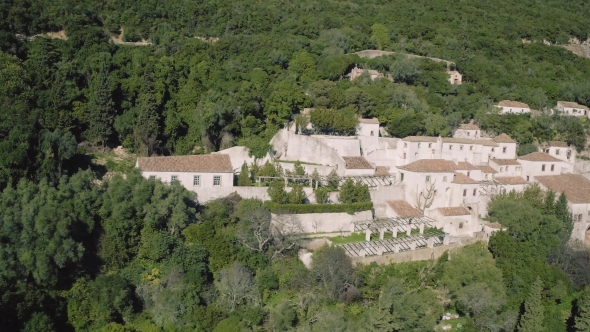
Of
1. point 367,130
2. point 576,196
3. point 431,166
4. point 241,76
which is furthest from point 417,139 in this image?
point 241,76

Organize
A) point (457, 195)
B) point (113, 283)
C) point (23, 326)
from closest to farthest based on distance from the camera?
point (23, 326), point (113, 283), point (457, 195)

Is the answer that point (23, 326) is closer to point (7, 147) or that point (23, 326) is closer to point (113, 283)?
point (113, 283)

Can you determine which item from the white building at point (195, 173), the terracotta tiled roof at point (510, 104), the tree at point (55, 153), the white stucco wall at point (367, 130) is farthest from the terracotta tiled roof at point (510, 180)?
the tree at point (55, 153)

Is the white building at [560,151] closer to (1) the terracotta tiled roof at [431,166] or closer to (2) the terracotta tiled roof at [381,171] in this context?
(1) the terracotta tiled roof at [431,166]

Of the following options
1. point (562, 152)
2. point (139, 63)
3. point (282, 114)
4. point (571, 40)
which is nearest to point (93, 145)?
point (139, 63)

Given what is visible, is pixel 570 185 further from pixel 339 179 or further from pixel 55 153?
pixel 55 153

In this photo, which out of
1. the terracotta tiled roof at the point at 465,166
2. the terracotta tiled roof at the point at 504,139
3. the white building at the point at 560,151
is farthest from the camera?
the white building at the point at 560,151
